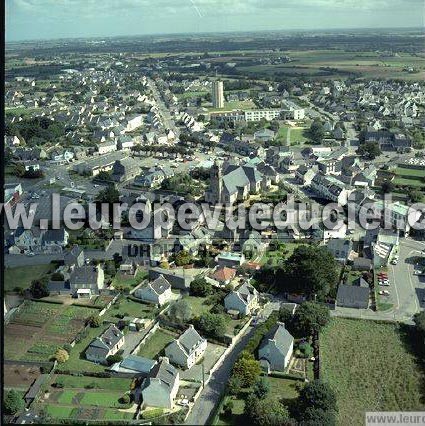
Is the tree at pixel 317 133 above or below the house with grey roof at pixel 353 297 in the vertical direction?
above


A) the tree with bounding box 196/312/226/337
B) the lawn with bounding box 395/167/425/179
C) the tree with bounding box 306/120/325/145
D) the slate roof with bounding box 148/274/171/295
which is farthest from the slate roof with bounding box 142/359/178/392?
the tree with bounding box 306/120/325/145

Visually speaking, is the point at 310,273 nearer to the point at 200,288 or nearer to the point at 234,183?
the point at 200,288

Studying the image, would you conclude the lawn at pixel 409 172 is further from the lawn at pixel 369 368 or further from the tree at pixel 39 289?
the tree at pixel 39 289

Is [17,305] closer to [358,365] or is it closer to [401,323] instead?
[358,365]

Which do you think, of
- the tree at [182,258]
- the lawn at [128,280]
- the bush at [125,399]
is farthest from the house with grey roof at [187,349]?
the tree at [182,258]

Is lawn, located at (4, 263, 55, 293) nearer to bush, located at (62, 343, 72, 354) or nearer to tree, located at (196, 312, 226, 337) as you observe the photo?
bush, located at (62, 343, 72, 354)

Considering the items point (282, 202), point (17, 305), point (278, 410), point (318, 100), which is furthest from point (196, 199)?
point (318, 100)
